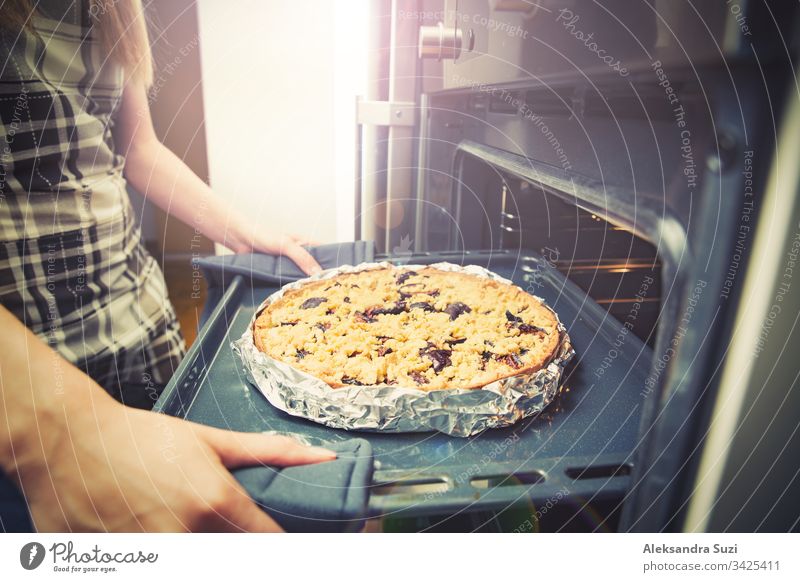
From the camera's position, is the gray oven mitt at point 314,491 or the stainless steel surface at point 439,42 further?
the stainless steel surface at point 439,42

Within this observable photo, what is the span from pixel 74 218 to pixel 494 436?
616 millimetres

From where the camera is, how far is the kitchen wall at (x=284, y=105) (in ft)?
1.92

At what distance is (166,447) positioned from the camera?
0.46m

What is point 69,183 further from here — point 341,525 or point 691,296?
point 691,296

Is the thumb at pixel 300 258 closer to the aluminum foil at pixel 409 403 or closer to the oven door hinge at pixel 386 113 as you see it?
the oven door hinge at pixel 386 113

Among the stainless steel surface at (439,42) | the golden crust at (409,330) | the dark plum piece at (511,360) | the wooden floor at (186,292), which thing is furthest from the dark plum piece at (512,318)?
the wooden floor at (186,292)

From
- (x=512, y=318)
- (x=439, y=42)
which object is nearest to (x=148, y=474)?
(x=512, y=318)

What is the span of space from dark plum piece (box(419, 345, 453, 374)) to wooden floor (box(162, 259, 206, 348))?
47 centimetres

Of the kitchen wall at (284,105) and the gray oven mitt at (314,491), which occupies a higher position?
the kitchen wall at (284,105)

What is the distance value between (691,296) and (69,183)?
2.37 ft

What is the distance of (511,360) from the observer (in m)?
0.60

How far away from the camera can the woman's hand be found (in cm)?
87

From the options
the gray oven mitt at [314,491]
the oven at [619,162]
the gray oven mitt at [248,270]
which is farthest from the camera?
the gray oven mitt at [248,270]
